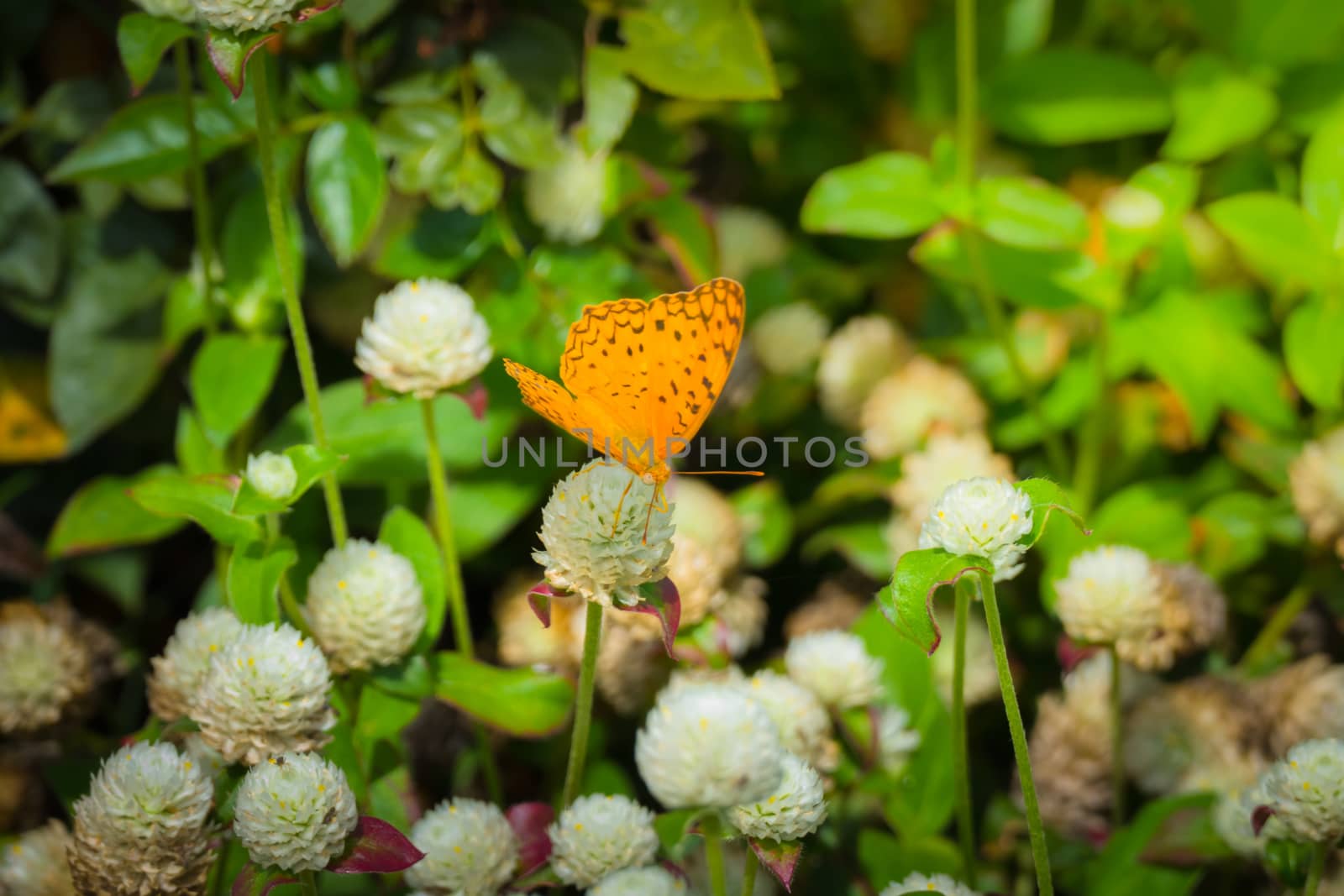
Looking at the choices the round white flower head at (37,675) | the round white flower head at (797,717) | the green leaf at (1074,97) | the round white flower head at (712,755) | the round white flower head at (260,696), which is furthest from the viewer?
the green leaf at (1074,97)

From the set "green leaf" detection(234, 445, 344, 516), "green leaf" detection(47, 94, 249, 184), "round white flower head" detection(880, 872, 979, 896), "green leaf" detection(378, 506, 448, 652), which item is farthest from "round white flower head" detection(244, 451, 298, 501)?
"round white flower head" detection(880, 872, 979, 896)

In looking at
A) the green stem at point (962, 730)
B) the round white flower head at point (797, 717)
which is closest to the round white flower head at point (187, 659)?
the round white flower head at point (797, 717)

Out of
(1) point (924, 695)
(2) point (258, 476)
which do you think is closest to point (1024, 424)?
(1) point (924, 695)

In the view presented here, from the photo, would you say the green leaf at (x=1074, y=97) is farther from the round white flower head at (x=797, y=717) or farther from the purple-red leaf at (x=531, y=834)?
the purple-red leaf at (x=531, y=834)

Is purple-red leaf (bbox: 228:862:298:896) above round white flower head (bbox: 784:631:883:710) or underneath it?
above

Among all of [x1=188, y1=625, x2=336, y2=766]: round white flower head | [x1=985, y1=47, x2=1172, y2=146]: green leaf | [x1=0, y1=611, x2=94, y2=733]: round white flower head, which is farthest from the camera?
[x1=985, y1=47, x2=1172, y2=146]: green leaf

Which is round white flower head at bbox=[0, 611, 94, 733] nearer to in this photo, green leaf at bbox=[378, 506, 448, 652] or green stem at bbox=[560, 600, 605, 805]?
green leaf at bbox=[378, 506, 448, 652]

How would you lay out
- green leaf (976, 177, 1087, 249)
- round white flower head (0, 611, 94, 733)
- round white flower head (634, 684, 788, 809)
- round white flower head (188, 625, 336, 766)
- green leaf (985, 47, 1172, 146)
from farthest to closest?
green leaf (985, 47, 1172, 146)
green leaf (976, 177, 1087, 249)
round white flower head (0, 611, 94, 733)
round white flower head (188, 625, 336, 766)
round white flower head (634, 684, 788, 809)
